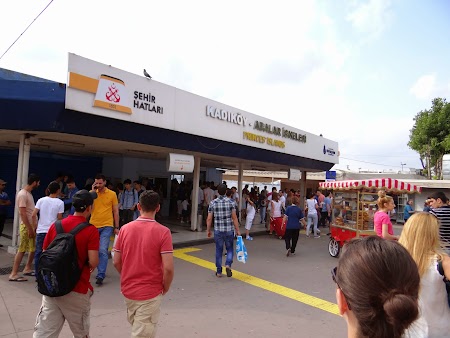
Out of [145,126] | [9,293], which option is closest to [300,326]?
[9,293]

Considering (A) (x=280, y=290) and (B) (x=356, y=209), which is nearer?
(A) (x=280, y=290)

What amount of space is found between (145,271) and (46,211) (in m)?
3.37

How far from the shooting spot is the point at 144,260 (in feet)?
9.99

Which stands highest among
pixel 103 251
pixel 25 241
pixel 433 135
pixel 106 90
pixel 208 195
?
pixel 433 135

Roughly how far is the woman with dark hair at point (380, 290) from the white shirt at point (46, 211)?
5469 mm

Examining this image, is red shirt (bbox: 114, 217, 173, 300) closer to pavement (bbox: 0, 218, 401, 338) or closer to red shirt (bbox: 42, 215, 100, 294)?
red shirt (bbox: 42, 215, 100, 294)

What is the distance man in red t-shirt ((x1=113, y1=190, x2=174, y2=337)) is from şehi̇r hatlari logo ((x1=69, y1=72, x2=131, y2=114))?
15.9 ft

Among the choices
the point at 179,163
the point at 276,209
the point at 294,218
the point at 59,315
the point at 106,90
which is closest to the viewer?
the point at 59,315

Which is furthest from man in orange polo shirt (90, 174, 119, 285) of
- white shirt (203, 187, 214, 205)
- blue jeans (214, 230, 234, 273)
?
white shirt (203, 187, 214, 205)

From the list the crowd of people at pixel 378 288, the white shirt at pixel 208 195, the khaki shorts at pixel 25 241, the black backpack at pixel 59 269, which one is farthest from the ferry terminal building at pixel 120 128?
the crowd of people at pixel 378 288

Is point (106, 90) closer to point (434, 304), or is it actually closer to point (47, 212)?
point (47, 212)

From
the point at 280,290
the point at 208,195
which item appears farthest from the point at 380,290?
the point at 208,195

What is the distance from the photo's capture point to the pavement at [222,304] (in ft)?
13.9

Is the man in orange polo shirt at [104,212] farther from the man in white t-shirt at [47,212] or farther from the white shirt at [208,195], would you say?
the white shirt at [208,195]
